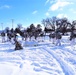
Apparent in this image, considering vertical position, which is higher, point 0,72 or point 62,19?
Result: point 62,19

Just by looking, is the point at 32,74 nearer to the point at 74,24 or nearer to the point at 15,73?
the point at 15,73

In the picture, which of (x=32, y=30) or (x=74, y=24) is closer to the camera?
(x=32, y=30)

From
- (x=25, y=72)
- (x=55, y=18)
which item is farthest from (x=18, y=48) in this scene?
(x=55, y=18)

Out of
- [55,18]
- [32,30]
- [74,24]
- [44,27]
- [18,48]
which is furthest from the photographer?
[44,27]

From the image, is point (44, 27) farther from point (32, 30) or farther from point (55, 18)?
point (32, 30)

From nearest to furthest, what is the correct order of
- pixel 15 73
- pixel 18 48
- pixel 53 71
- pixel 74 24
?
pixel 15 73 < pixel 53 71 < pixel 18 48 < pixel 74 24

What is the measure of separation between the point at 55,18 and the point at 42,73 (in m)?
42.6

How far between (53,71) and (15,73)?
5.73 ft

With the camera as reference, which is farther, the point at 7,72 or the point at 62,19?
the point at 62,19

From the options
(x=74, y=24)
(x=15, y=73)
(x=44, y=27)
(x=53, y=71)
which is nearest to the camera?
(x=15, y=73)

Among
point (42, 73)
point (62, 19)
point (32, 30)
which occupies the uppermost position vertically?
point (62, 19)

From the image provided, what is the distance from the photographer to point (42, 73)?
23.9 feet

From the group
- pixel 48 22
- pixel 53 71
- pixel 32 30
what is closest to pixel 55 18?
pixel 48 22

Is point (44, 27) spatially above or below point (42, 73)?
above
